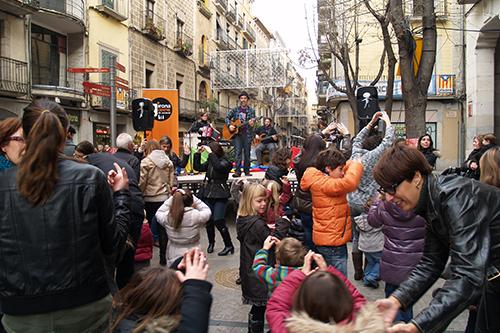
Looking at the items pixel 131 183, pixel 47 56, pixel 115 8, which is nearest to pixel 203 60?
pixel 115 8

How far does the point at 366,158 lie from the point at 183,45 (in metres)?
27.4

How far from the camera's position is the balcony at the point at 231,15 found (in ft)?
137

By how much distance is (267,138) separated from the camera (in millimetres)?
12242

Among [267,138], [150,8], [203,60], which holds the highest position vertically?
[150,8]

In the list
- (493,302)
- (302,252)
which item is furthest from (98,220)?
(493,302)

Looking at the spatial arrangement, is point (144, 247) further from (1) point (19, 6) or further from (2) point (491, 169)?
(1) point (19, 6)

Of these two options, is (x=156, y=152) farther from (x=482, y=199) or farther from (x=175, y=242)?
(x=482, y=199)

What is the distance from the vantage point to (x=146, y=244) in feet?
17.0

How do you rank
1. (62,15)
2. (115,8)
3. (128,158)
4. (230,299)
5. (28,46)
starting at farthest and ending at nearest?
1. (115,8)
2. (62,15)
3. (28,46)
4. (230,299)
5. (128,158)

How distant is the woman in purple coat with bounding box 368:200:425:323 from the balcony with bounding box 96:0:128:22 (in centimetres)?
2064

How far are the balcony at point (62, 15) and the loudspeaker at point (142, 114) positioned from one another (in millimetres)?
8798

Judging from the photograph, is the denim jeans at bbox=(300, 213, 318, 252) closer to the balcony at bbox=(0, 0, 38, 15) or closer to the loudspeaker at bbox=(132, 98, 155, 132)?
the loudspeaker at bbox=(132, 98, 155, 132)

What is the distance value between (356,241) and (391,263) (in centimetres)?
187

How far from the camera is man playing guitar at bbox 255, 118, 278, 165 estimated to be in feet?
40.2
